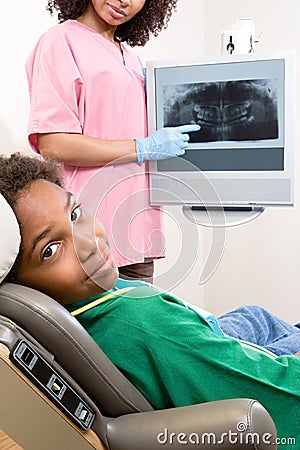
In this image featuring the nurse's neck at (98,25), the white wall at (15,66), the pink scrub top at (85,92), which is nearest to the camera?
the pink scrub top at (85,92)

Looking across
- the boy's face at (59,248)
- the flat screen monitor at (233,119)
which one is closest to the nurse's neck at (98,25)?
the flat screen monitor at (233,119)

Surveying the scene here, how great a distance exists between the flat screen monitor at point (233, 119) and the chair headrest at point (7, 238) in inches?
33.7

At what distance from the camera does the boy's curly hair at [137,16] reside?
75.9 inches

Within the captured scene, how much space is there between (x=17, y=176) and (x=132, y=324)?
30 centimetres

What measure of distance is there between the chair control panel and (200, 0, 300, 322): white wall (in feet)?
7.02

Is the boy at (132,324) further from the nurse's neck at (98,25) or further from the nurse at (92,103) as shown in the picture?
the nurse's neck at (98,25)

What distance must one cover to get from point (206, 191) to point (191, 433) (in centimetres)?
83

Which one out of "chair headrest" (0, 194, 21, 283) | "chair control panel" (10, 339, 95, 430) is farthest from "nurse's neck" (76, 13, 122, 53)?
"chair control panel" (10, 339, 95, 430)

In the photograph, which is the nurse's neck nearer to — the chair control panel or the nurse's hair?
the nurse's hair

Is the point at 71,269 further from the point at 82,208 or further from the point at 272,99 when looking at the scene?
the point at 272,99

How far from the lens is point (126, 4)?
1835mm

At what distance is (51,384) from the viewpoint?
1.03 meters

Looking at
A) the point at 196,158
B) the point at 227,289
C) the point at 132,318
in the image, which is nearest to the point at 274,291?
the point at 227,289

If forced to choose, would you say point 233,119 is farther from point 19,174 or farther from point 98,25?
point 19,174
